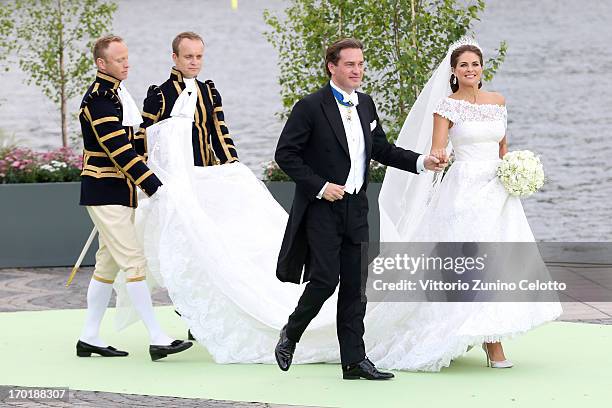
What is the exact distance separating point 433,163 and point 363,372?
1169mm

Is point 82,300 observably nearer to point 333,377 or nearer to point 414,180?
point 414,180

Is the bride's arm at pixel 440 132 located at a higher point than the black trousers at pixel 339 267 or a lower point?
higher

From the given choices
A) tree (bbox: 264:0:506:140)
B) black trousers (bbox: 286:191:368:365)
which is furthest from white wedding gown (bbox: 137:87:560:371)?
tree (bbox: 264:0:506:140)

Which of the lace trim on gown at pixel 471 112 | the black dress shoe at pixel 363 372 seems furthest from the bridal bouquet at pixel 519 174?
the black dress shoe at pixel 363 372

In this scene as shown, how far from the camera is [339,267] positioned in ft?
21.7

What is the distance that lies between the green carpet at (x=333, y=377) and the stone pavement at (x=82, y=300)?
0.54 feet

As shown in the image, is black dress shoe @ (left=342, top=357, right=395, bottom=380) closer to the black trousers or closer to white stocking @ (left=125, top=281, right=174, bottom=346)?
the black trousers

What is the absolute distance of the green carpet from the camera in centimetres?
618

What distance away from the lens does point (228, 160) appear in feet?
26.5

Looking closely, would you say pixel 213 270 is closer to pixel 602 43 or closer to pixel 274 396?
pixel 274 396

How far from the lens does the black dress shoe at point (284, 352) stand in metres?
6.56

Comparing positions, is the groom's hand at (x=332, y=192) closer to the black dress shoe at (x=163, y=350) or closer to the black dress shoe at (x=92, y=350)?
the black dress shoe at (x=163, y=350)

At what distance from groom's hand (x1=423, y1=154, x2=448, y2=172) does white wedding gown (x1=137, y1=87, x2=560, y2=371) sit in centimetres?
27

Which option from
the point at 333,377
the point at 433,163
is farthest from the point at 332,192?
the point at 333,377
